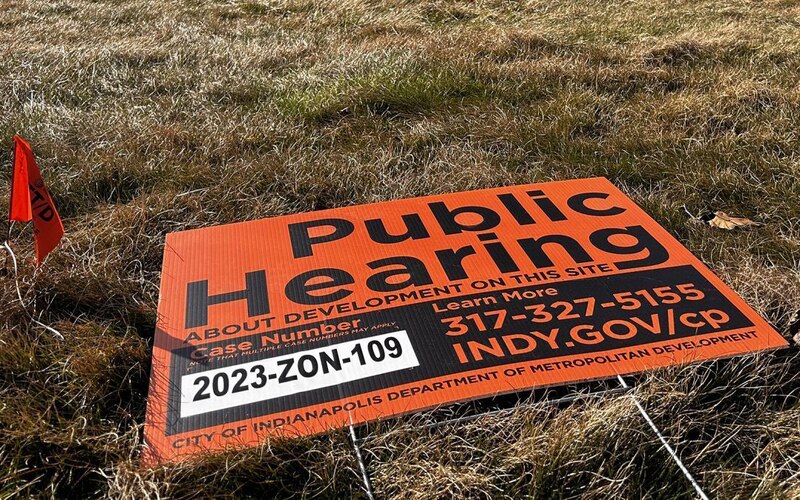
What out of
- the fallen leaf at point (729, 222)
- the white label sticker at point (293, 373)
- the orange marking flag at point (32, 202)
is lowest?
the fallen leaf at point (729, 222)

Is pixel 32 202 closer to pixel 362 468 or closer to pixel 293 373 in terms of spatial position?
pixel 293 373

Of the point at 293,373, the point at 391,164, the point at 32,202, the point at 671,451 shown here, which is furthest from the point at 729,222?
the point at 32,202

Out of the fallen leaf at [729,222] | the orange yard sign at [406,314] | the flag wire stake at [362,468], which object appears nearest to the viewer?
the flag wire stake at [362,468]

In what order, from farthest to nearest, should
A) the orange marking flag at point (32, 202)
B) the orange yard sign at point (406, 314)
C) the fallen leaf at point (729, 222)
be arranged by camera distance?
the fallen leaf at point (729, 222)
the orange marking flag at point (32, 202)
the orange yard sign at point (406, 314)

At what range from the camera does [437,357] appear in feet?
5.05

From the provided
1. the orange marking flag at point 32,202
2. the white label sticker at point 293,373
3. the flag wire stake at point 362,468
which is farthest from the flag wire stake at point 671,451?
the orange marking flag at point 32,202

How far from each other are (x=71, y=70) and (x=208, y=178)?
5.65 ft

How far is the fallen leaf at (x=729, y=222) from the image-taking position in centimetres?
217

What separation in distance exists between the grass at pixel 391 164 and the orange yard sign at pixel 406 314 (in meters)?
0.08

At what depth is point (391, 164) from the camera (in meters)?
2.60

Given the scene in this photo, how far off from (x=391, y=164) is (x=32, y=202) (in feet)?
4.50

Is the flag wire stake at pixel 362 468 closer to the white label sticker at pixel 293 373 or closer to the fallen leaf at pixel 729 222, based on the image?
the white label sticker at pixel 293 373

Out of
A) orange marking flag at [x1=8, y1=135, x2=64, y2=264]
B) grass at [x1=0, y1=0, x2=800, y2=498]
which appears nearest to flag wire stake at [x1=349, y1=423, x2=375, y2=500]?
grass at [x1=0, y1=0, x2=800, y2=498]

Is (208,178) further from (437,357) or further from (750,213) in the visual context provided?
(750,213)
